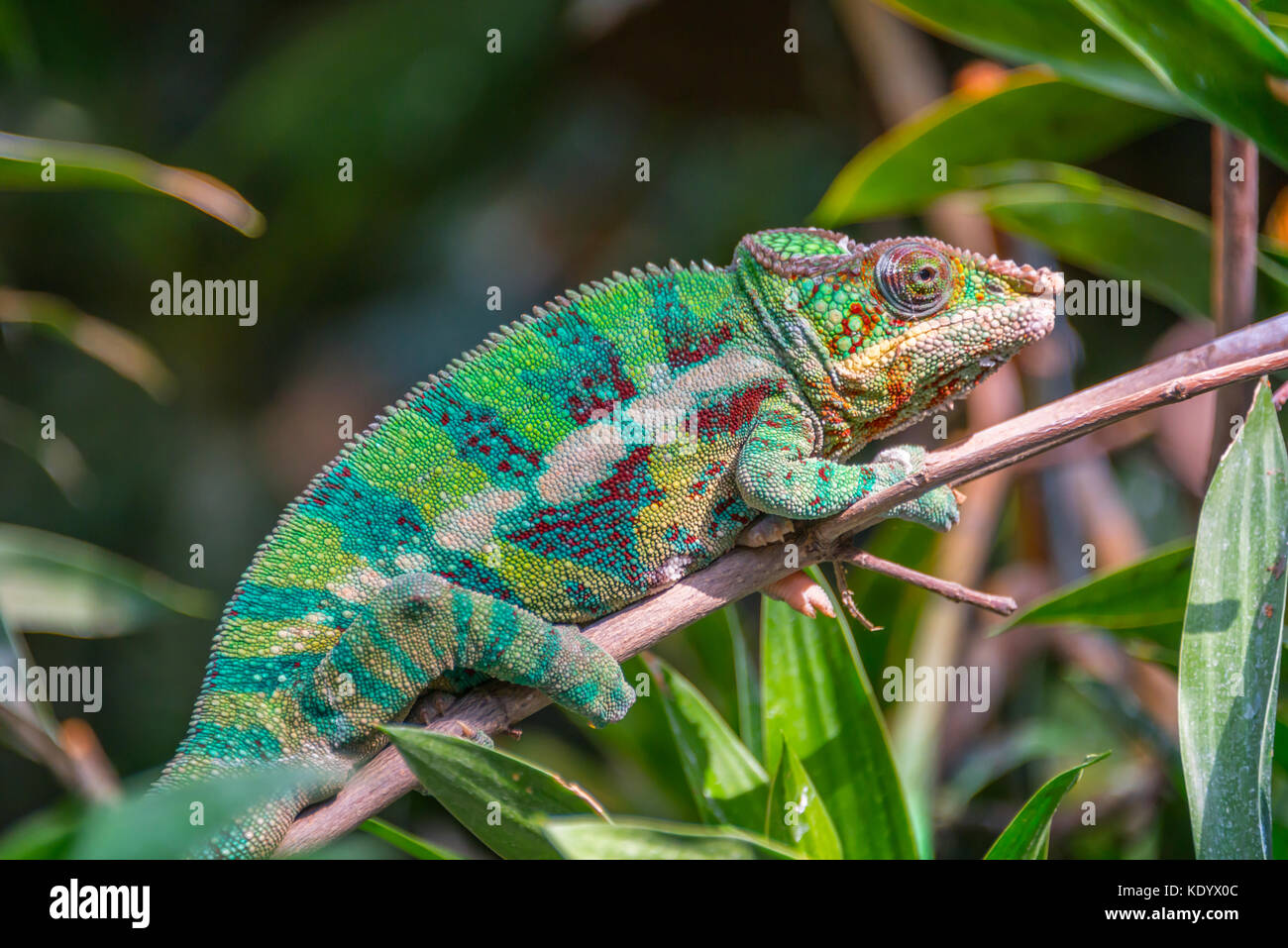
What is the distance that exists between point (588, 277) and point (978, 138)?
233cm

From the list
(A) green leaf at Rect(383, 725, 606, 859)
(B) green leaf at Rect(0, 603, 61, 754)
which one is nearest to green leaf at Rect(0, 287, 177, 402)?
(B) green leaf at Rect(0, 603, 61, 754)

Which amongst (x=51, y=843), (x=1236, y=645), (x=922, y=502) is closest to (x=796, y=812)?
(x=922, y=502)

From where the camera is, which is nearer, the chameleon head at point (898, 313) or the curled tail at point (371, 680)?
the curled tail at point (371, 680)

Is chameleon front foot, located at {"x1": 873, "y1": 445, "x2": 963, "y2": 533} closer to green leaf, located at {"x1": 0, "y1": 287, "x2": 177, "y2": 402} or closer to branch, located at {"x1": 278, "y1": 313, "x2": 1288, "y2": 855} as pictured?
branch, located at {"x1": 278, "y1": 313, "x2": 1288, "y2": 855}

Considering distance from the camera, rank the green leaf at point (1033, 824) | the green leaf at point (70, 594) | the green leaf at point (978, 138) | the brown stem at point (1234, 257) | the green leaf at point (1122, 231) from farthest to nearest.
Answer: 1. the green leaf at point (70, 594)
2. the green leaf at point (978, 138)
3. the green leaf at point (1122, 231)
4. the brown stem at point (1234, 257)
5. the green leaf at point (1033, 824)

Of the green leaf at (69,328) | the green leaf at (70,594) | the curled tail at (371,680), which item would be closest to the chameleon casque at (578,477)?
the curled tail at (371,680)

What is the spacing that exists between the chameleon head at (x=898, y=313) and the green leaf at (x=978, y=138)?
1.35 feet

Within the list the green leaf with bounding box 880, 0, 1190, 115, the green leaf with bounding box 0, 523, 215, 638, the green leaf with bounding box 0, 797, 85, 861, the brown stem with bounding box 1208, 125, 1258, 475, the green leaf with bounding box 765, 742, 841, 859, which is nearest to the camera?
the green leaf with bounding box 0, 797, 85, 861

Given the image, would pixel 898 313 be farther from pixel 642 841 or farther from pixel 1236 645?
pixel 642 841

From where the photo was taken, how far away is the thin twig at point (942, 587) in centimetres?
139

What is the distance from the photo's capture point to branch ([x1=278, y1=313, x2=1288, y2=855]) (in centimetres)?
130

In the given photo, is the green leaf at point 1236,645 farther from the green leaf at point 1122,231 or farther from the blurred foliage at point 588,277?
the green leaf at point 1122,231

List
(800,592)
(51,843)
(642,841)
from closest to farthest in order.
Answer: (51,843), (642,841), (800,592)

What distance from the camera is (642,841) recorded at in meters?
1.09
